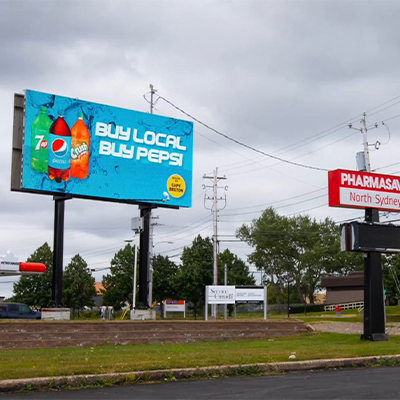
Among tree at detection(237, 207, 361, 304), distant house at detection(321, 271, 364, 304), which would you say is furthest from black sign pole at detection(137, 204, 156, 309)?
tree at detection(237, 207, 361, 304)

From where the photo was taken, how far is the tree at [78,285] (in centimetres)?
6925

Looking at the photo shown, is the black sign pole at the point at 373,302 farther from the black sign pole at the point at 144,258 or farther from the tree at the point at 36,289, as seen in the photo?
the tree at the point at 36,289

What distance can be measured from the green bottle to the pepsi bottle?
9.3 inches

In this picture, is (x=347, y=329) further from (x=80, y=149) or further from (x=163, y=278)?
A: (x=163, y=278)

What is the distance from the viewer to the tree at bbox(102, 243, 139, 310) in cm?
7062

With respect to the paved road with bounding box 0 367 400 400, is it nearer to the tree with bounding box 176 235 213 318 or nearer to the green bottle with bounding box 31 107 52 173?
the green bottle with bounding box 31 107 52 173

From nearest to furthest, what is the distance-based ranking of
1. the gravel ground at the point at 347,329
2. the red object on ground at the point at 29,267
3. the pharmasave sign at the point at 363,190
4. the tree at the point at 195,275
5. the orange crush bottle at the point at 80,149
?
the pharmasave sign at the point at 363,190 → the orange crush bottle at the point at 80,149 → the gravel ground at the point at 347,329 → the red object on ground at the point at 29,267 → the tree at the point at 195,275

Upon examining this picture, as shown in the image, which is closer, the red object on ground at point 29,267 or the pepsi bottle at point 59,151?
the pepsi bottle at point 59,151

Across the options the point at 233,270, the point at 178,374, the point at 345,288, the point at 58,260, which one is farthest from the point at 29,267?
the point at 345,288

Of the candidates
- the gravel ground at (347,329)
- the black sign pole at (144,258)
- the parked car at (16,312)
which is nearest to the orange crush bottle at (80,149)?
the black sign pole at (144,258)

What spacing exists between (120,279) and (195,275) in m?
9.19

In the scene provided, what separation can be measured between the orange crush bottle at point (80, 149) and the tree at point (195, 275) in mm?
41680

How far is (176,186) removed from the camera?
1201 inches

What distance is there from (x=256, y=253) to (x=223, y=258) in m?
21.8
